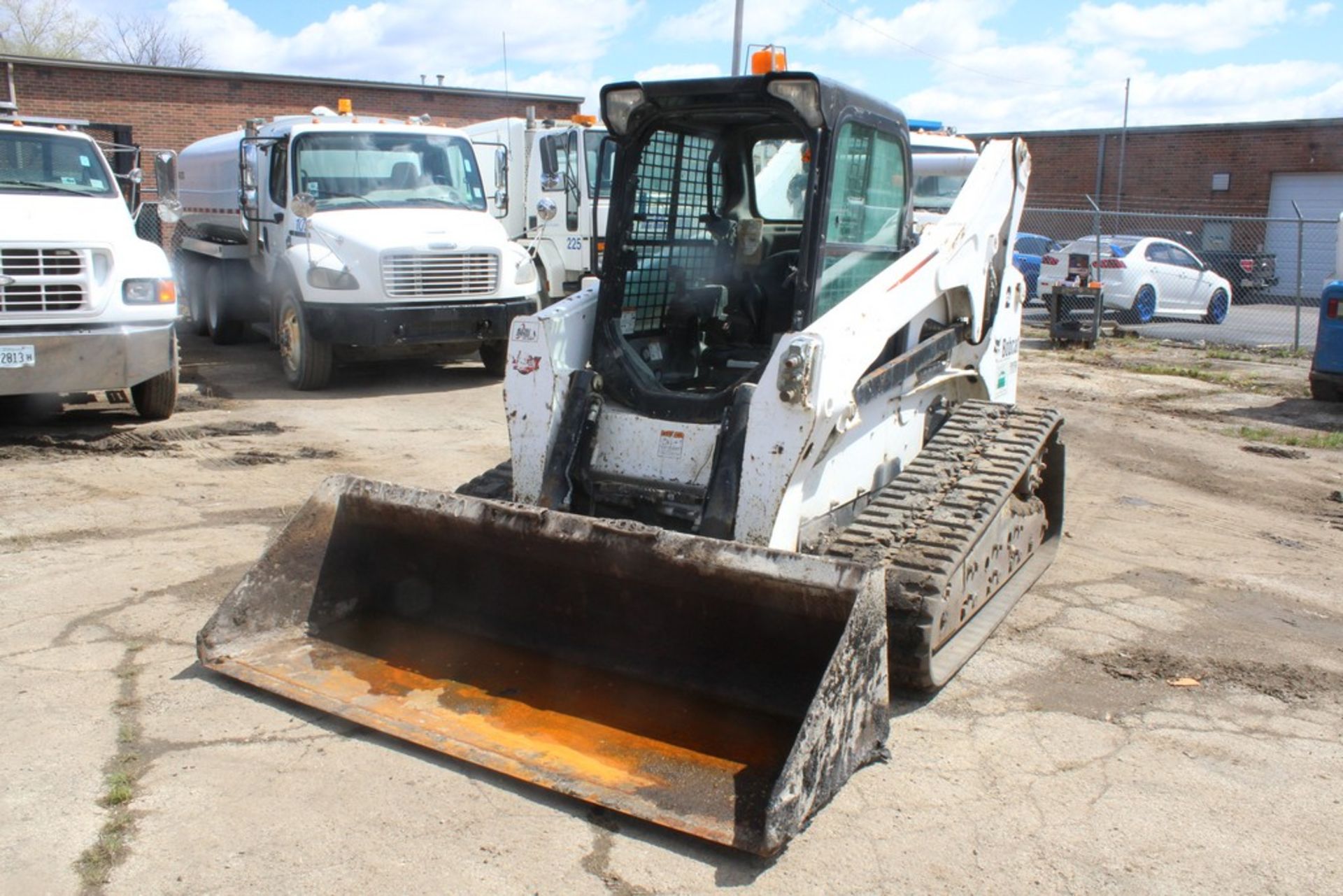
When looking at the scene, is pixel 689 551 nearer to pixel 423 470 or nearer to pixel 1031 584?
pixel 1031 584

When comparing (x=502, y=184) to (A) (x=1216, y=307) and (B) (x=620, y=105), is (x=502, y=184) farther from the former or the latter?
(A) (x=1216, y=307)

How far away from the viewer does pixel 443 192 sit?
12.2 meters

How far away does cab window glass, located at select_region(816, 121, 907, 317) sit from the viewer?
5.15 metres

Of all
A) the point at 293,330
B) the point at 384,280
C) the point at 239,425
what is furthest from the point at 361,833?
the point at 293,330

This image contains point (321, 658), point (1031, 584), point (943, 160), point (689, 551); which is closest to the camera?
point (689, 551)

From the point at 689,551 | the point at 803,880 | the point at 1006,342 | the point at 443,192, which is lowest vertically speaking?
the point at 803,880

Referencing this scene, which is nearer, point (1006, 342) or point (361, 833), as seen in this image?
point (361, 833)

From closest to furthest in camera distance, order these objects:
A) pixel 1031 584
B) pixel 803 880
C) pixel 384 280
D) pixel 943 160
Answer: pixel 803 880
pixel 1031 584
pixel 943 160
pixel 384 280

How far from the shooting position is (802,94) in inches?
193

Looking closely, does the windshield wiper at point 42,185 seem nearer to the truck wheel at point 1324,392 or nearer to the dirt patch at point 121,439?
the dirt patch at point 121,439

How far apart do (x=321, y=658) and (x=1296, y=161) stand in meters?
31.4

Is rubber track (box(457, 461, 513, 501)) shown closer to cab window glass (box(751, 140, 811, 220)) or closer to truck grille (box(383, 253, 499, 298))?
cab window glass (box(751, 140, 811, 220))

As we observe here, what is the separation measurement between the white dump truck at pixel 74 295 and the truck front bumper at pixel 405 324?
5.75ft

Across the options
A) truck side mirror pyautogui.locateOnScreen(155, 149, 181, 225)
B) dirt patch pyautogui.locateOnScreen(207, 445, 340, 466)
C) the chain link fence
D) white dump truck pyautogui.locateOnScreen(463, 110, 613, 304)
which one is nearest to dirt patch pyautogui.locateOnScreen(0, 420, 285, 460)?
dirt patch pyautogui.locateOnScreen(207, 445, 340, 466)
